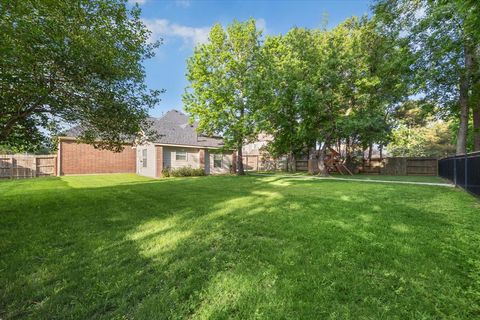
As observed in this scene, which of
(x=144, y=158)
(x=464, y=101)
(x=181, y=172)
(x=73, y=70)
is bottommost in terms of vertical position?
Result: (x=181, y=172)

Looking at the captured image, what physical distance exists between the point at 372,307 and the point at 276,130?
1604 centimetres

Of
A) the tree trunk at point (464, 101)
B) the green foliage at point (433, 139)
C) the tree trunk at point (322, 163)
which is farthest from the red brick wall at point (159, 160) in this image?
the green foliage at point (433, 139)

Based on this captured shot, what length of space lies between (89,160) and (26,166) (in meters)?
3.71

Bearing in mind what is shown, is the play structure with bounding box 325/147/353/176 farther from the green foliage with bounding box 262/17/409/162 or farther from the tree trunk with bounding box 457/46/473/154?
the tree trunk with bounding box 457/46/473/154

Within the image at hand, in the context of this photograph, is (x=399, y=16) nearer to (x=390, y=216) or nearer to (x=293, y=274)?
(x=390, y=216)

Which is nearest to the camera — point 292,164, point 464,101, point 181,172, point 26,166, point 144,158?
point 464,101

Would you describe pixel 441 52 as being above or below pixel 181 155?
above

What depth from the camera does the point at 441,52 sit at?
35.1ft

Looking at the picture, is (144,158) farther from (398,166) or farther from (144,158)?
(398,166)

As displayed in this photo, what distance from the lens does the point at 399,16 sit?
1327 cm

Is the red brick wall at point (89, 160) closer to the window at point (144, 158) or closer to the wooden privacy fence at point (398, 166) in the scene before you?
the window at point (144, 158)

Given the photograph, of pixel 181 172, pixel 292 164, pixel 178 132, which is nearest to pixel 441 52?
Answer: pixel 292 164

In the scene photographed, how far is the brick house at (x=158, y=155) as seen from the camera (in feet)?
55.4

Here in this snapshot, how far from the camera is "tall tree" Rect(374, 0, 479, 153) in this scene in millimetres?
10312
